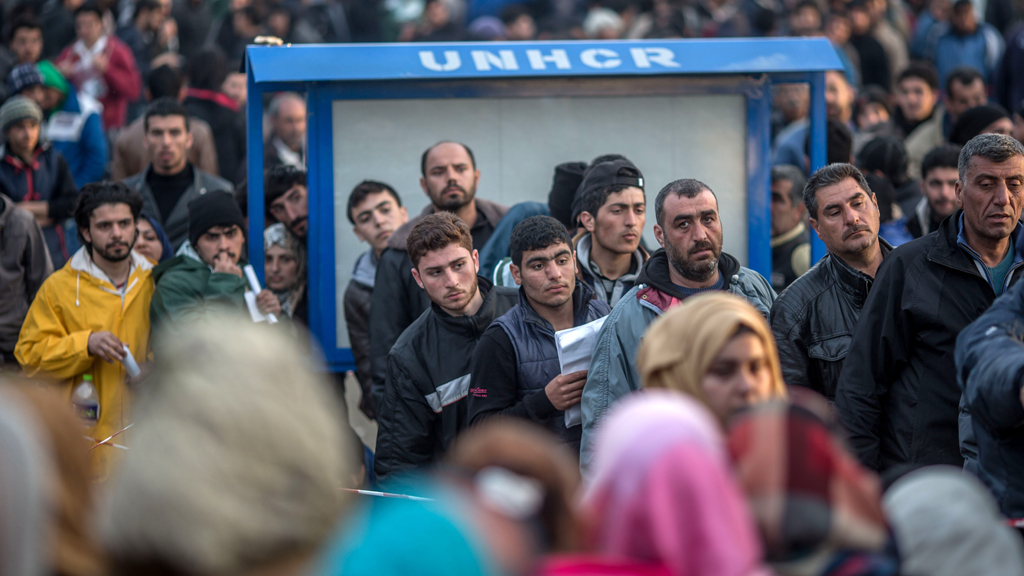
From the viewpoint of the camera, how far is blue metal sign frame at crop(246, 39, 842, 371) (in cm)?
642

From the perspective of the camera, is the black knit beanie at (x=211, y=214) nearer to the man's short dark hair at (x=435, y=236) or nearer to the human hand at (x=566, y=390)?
the man's short dark hair at (x=435, y=236)

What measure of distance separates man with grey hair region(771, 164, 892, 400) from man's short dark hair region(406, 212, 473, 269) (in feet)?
5.07

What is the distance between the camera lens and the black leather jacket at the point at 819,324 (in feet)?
15.1

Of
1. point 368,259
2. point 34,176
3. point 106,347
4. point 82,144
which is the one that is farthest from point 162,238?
point 82,144

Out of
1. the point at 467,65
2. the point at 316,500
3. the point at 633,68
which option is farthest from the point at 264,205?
the point at 316,500

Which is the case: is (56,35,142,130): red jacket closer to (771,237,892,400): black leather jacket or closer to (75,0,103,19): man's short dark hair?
(75,0,103,19): man's short dark hair

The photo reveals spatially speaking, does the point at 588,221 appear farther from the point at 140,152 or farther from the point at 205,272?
the point at 140,152

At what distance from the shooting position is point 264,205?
6770mm

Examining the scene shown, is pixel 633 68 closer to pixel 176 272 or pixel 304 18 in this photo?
pixel 176 272

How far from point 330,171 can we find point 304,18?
24.1ft

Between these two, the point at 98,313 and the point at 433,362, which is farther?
the point at 98,313

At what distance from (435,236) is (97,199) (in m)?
2.35

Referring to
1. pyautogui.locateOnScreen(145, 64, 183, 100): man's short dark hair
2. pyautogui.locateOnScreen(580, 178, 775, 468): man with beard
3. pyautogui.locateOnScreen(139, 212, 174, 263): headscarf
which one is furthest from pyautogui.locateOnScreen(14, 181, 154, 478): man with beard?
pyautogui.locateOnScreen(145, 64, 183, 100): man's short dark hair

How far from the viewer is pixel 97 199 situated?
6082mm
